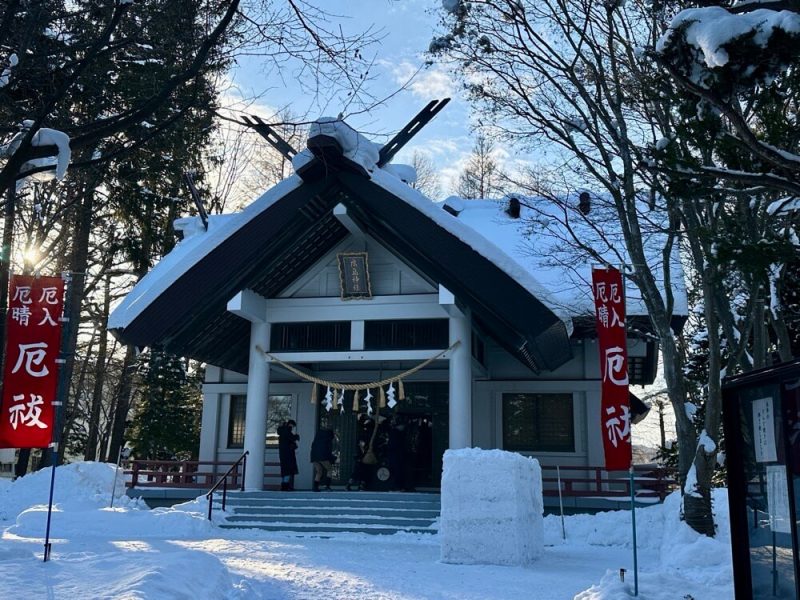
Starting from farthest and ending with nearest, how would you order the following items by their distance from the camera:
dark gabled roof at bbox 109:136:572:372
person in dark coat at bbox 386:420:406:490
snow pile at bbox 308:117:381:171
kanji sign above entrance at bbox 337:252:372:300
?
1. kanji sign above entrance at bbox 337:252:372:300
2. person in dark coat at bbox 386:420:406:490
3. dark gabled roof at bbox 109:136:572:372
4. snow pile at bbox 308:117:381:171

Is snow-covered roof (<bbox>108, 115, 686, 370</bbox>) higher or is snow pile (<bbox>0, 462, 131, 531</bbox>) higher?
snow-covered roof (<bbox>108, 115, 686, 370</bbox>)

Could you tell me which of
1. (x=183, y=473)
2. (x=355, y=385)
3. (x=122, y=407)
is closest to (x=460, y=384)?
(x=355, y=385)

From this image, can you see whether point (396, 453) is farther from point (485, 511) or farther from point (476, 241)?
point (485, 511)

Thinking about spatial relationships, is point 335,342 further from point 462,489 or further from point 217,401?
point 462,489

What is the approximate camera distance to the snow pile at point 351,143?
426 inches

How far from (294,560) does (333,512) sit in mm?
4342

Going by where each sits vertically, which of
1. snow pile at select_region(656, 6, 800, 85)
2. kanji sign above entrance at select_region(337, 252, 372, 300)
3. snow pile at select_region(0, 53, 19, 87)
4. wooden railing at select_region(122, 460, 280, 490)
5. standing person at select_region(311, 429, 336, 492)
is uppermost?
kanji sign above entrance at select_region(337, 252, 372, 300)

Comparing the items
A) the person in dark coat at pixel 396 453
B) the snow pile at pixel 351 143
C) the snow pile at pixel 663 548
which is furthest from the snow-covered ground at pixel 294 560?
the snow pile at pixel 351 143

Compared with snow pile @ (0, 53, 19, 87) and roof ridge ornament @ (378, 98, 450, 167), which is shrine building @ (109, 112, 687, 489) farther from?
snow pile @ (0, 53, 19, 87)

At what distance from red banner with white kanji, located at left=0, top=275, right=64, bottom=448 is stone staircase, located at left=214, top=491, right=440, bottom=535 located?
609 cm

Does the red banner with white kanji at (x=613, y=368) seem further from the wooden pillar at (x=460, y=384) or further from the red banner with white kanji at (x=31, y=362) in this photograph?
the red banner with white kanji at (x=31, y=362)

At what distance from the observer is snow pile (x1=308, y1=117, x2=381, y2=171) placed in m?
10.8

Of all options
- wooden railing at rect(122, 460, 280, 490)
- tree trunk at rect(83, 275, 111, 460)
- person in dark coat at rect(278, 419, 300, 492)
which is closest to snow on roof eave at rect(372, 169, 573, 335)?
person in dark coat at rect(278, 419, 300, 492)

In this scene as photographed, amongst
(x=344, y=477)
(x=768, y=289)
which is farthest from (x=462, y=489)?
(x=344, y=477)
